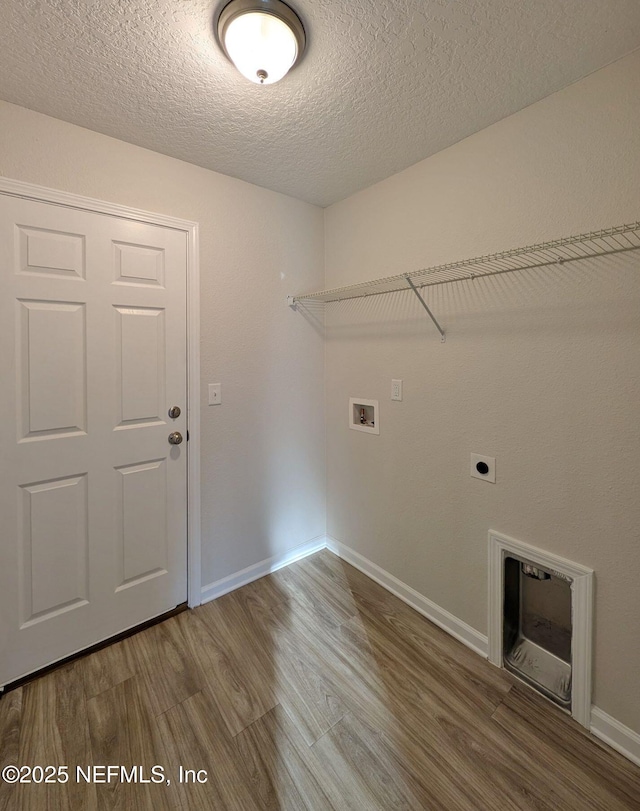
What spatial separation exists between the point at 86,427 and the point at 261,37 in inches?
63.7

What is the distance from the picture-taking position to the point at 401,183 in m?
1.93

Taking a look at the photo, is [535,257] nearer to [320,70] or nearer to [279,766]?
[320,70]

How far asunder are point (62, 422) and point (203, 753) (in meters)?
1.41

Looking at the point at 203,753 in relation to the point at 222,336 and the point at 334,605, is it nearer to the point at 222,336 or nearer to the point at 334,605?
the point at 334,605

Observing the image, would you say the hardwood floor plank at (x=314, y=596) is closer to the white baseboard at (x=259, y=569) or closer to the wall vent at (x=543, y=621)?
the white baseboard at (x=259, y=569)

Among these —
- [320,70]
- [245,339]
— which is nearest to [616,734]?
[245,339]

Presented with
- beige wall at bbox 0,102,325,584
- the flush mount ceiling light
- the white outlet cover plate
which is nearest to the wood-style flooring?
beige wall at bbox 0,102,325,584

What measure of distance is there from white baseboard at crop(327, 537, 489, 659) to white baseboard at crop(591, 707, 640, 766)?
420mm

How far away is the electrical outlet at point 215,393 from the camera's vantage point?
2.00 m

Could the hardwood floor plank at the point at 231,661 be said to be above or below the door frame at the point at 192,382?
below

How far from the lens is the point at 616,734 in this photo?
4.20 feet

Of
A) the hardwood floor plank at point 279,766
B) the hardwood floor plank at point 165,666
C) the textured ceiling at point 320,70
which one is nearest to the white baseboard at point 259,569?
the hardwood floor plank at point 165,666

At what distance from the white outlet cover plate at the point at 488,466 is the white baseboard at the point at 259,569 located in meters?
1.33

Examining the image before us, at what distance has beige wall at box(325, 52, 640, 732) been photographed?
1.24m
